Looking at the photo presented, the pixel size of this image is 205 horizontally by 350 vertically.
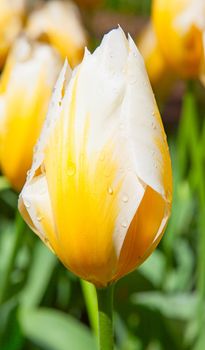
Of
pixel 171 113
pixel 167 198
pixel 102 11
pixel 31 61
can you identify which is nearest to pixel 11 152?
pixel 31 61

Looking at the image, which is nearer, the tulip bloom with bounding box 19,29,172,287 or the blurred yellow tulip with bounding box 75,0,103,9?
the tulip bloom with bounding box 19,29,172,287

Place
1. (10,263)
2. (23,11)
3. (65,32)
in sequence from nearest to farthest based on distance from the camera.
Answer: (10,263) < (65,32) < (23,11)

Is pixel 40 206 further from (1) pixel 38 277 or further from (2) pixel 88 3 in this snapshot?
(2) pixel 88 3

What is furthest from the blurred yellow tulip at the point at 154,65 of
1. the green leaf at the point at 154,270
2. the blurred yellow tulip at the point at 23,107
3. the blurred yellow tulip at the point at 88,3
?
the blurred yellow tulip at the point at 23,107

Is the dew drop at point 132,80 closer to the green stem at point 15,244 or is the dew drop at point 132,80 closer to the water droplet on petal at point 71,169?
the water droplet on petal at point 71,169

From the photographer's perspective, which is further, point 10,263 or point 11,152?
point 10,263

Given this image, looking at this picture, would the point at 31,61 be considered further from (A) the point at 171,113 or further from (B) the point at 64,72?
(A) the point at 171,113

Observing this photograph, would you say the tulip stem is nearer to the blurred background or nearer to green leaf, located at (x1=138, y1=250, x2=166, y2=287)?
the blurred background

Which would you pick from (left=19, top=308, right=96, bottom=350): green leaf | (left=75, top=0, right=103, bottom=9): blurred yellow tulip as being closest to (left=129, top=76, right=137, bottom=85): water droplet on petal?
(left=19, top=308, right=96, bottom=350): green leaf
